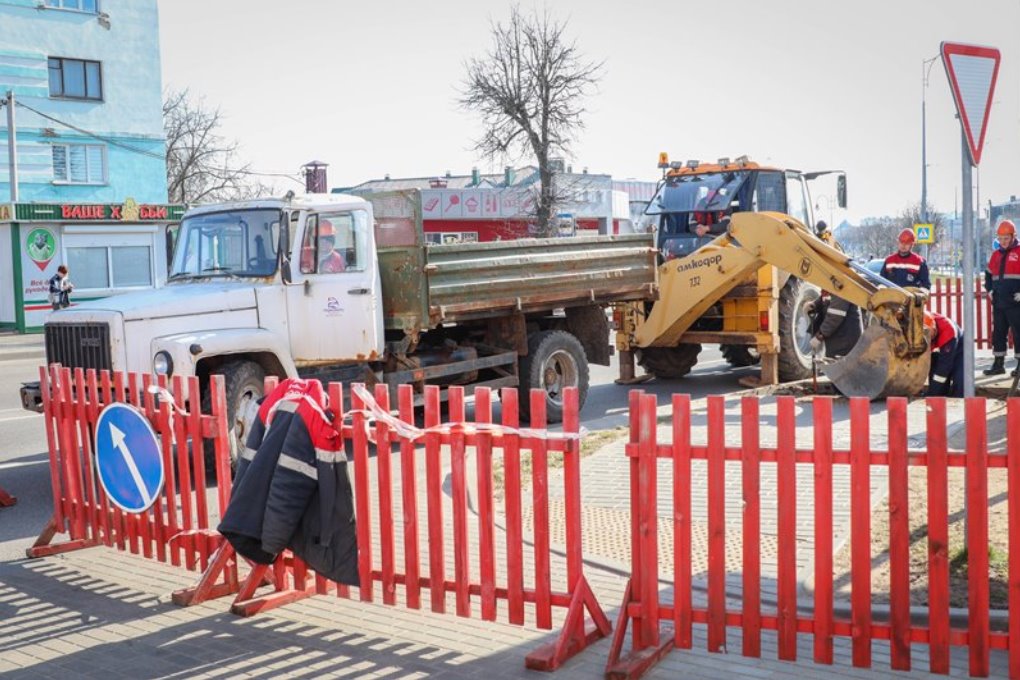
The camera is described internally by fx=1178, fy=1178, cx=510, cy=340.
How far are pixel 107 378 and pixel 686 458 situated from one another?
4034mm

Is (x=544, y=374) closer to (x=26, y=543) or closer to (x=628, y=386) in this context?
(x=628, y=386)

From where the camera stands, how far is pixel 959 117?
6500mm

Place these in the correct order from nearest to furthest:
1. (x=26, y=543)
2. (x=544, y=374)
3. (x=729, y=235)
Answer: (x=26, y=543) < (x=544, y=374) < (x=729, y=235)

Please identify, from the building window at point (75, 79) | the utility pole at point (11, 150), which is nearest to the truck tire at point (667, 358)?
the utility pole at point (11, 150)

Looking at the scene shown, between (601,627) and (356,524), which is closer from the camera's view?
(601,627)

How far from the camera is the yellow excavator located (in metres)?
13.1

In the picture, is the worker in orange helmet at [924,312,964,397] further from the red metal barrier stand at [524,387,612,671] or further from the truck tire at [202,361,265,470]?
the red metal barrier stand at [524,387,612,671]

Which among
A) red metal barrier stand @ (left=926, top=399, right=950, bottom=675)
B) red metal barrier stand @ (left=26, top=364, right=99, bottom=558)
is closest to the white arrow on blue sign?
red metal barrier stand @ (left=26, top=364, right=99, bottom=558)

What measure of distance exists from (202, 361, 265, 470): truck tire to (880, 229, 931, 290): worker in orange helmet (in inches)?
353

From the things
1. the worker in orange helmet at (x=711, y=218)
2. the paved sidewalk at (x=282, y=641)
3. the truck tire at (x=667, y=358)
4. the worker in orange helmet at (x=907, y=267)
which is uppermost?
the worker in orange helmet at (x=711, y=218)

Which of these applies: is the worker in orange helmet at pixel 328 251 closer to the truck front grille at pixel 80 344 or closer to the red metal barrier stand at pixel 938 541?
the truck front grille at pixel 80 344

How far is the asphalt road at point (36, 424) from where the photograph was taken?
9.05 m

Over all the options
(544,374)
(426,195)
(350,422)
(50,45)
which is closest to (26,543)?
(350,422)

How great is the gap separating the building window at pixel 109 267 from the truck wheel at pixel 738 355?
2345 centimetres
